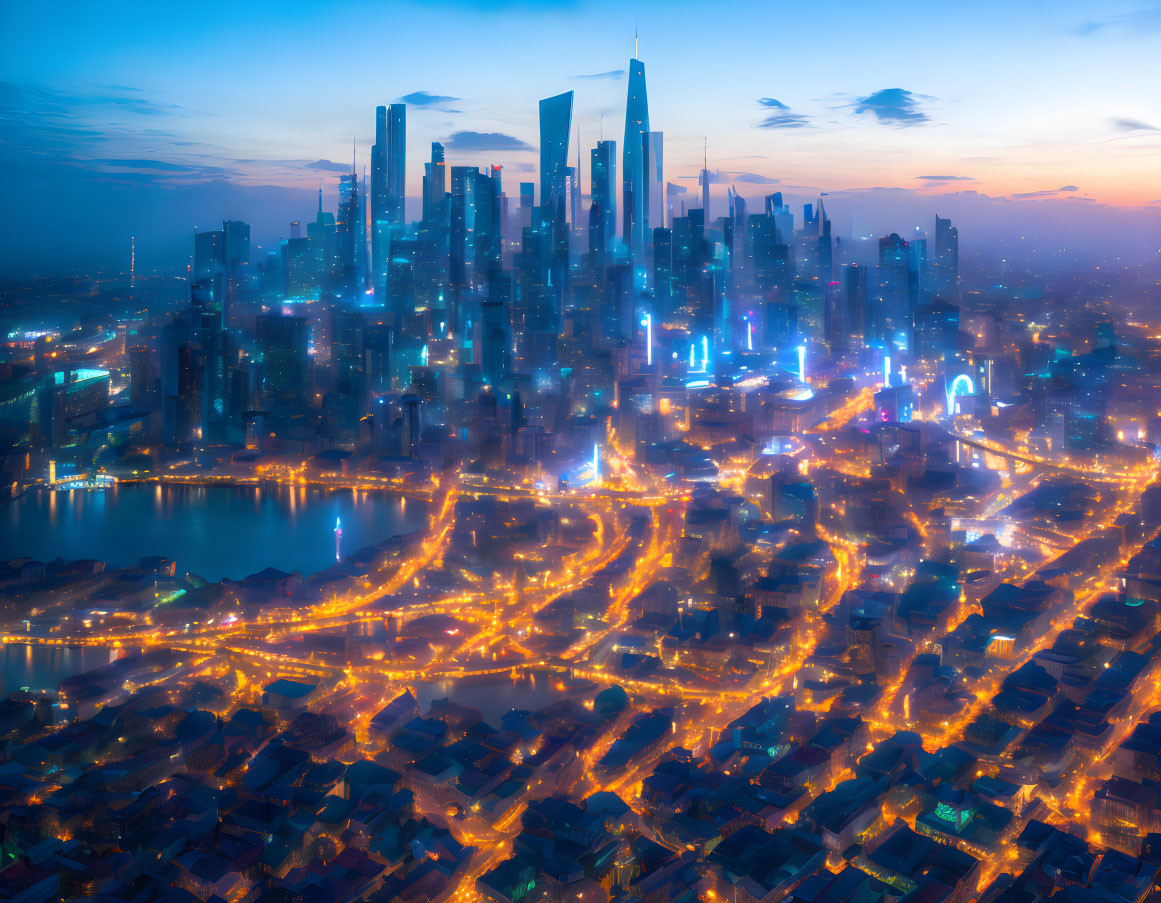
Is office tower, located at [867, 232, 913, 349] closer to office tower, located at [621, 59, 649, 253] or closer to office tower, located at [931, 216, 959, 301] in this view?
office tower, located at [931, 216, 959, 301]

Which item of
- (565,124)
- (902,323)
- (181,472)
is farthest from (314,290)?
(902,323)

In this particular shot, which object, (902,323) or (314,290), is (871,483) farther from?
(314,290)

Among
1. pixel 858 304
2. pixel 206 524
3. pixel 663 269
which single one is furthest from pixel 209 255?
pixel 858 304

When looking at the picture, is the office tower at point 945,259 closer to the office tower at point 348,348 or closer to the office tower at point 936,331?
the office tower at point 936,331

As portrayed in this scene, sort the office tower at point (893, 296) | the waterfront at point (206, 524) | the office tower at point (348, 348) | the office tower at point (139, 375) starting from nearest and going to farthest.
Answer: the waterfront at point (206, 524) < the office tower at point (139, 375) < the office tower at point (348, 348) < the office tower at point (893, 296)

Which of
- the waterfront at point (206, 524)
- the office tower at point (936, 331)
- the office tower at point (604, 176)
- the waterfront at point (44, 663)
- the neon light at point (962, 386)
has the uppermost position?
the office tower at point (604, 176)

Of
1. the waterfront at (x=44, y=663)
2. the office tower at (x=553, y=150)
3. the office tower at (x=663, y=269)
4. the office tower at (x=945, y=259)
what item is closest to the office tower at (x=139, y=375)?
the waterfront at (x=44, y=663)

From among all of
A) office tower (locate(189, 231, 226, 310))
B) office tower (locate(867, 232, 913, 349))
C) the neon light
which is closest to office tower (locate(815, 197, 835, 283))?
office tower (locate(867, 232, 913, 349))
